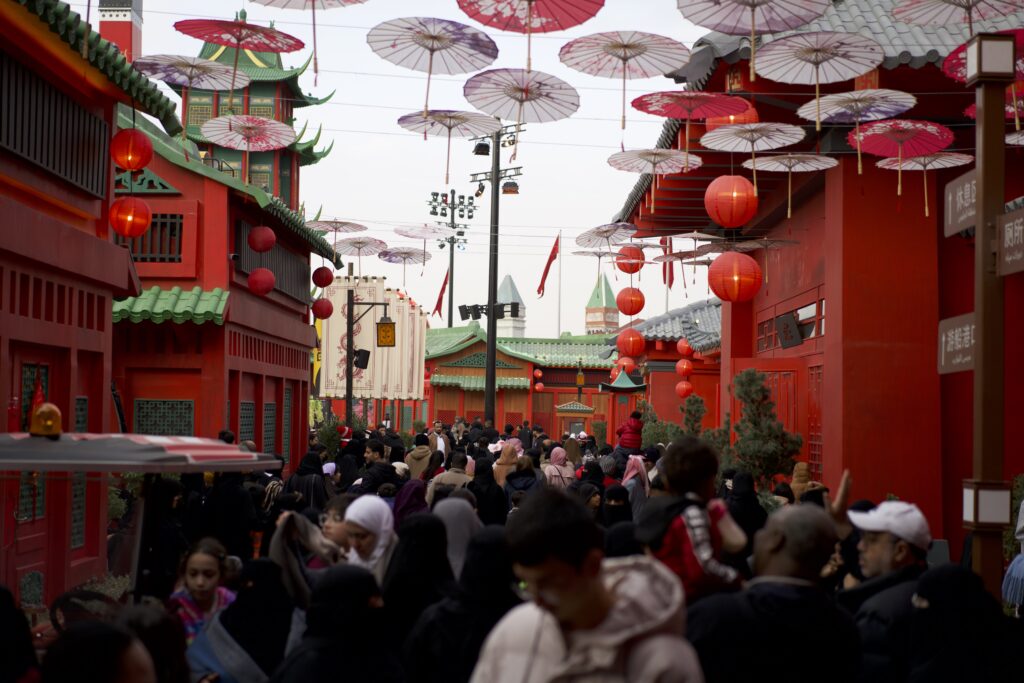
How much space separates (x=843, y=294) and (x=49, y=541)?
9.19 metres

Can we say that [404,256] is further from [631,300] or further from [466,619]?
[466,619]

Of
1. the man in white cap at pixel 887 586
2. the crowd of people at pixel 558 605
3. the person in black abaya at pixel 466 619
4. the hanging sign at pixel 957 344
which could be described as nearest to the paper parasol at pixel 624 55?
the hanging sign at pixel 957 344

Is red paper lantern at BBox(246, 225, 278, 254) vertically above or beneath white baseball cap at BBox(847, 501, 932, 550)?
above

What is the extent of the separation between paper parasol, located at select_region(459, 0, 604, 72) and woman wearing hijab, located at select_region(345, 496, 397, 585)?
617 centimetres

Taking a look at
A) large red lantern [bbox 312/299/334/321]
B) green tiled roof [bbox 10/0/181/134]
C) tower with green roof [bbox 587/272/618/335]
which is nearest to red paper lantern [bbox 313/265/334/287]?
large red lantern [bbox 312/299/334/321]

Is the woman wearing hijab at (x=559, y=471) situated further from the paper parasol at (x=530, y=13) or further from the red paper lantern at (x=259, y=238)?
the red paper lantern at (x=259, y=238)

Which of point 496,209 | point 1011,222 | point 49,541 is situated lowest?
point 49,541

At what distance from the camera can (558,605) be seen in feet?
8.71

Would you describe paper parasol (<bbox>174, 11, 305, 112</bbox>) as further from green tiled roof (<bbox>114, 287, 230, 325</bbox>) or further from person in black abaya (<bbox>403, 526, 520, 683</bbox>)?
person in black abaya (<bbox>403, 526, 520, 683</bbox>)

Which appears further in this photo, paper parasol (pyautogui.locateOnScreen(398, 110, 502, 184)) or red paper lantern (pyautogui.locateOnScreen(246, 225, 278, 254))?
red paper lantern (pyautogui.locateOnScreen(246, 225, 278, 254))

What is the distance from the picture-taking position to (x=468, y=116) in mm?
13031

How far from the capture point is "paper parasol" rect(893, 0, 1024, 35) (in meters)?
9.70

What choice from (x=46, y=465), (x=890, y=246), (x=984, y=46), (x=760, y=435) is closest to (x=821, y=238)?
(x=890, y=246)

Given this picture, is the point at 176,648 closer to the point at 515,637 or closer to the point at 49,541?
the point at 515,637
